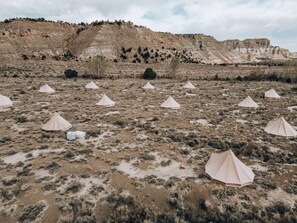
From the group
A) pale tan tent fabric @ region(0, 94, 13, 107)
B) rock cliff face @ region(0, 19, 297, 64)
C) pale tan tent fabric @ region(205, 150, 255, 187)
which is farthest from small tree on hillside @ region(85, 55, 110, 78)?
Result: pale tan tent fabric @ region(205, 150, 255, 187)

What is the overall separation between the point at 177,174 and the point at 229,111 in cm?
1728

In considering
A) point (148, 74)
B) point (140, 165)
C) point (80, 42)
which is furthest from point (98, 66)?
point (80, 42)

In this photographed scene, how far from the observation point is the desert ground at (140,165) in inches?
469

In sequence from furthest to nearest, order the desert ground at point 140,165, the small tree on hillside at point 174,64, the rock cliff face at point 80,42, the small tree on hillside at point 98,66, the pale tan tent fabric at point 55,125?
the rock cliff face at point 80,42 < the small tree on hillside at point 174,64 < the small tree on hillside at point 98,66 < the pale tan tent fabric at point 55,125 < the desert ground at point 140,165

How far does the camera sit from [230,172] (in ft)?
40.3

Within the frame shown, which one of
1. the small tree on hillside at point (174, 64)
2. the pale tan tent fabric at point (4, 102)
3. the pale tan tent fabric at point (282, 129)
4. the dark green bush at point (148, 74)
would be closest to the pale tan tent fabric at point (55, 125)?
the pale tan tent fabric at point (4, 102)

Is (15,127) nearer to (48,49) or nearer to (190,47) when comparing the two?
(48,49)

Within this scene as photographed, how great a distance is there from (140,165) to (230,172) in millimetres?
5758

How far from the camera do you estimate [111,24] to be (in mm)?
106062

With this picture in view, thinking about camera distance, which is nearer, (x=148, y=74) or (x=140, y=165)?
(x=140, y=165)

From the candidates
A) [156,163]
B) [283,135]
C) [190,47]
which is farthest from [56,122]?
[190,47]

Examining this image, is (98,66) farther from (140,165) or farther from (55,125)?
(140,165)

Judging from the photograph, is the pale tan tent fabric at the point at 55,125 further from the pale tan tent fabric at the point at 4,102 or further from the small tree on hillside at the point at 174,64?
the small tree on hillside at the point at 174,64

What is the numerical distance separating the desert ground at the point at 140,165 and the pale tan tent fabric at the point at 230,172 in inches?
49.2
